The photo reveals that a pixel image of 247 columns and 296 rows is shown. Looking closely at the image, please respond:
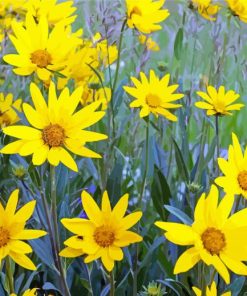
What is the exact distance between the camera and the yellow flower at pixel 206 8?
51.3 inches

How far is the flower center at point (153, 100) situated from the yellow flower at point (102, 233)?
0.30 m

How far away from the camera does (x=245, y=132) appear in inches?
86.7

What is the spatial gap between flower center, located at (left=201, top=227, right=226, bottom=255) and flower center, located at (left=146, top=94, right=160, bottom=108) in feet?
1.24

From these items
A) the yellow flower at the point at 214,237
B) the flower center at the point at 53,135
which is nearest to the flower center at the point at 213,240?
the yellow flower at the point at 214,237

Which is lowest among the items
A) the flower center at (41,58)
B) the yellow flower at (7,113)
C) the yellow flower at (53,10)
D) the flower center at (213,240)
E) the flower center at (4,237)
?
the flower center at (4,237)

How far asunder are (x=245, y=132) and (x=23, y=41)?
4.22 ft

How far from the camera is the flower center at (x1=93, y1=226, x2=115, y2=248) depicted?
2.60ft

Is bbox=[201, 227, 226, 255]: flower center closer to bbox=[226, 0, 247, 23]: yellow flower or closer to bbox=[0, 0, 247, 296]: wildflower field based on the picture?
bbox=[0, 0, 247, 296]: wildflower field

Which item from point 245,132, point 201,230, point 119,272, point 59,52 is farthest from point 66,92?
point 245,132

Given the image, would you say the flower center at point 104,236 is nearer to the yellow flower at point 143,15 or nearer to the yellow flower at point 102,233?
the yellow flower at point 102,233

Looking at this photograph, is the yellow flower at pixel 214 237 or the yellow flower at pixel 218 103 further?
the yellow flower at pixel 218 103

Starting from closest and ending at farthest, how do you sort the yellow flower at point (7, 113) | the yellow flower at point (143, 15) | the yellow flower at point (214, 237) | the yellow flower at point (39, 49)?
the yellow flower at point (214, 237), the yellow flower at point (39, 49), the yellow flower at point (143, 15), the yellow flower at point (7, 113)

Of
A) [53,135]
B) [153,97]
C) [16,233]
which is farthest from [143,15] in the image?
[16,233]

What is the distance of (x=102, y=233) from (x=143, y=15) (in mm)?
508
